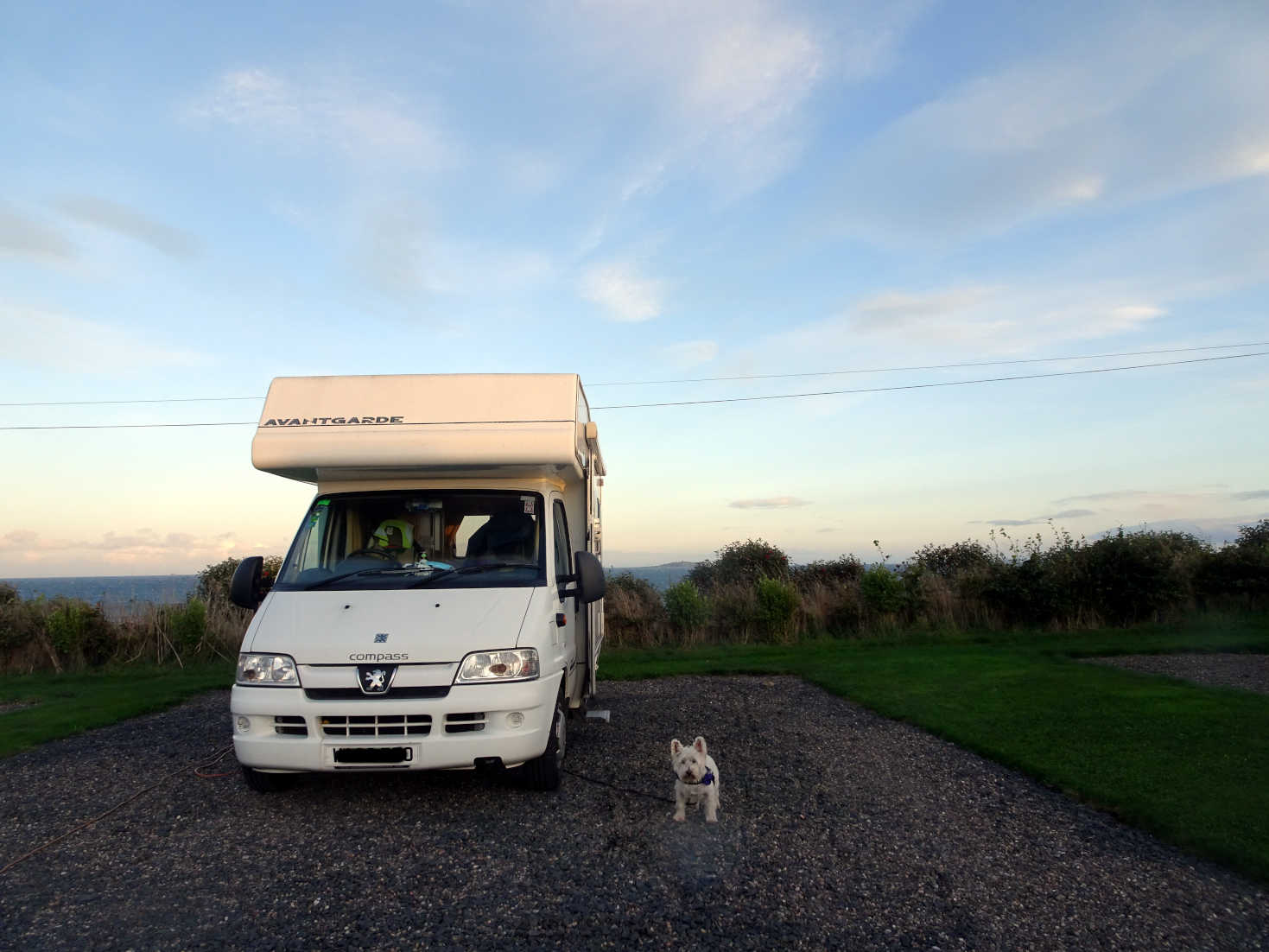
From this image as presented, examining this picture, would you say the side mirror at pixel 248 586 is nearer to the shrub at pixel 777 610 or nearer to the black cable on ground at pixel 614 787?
the black cable on ground at pixel 614 787

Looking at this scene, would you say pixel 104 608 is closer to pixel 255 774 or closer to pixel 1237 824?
pixel 255 774

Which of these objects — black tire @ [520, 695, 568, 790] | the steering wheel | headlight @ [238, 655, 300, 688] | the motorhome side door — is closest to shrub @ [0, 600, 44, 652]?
the steering wheel

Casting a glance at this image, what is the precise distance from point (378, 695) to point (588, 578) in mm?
1798

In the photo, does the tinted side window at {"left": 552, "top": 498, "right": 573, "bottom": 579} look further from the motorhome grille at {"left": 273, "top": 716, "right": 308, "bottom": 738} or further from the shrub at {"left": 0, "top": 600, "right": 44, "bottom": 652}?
the shrub at {"left": 0, "top": 600, "right": 44, "bottom": 652}

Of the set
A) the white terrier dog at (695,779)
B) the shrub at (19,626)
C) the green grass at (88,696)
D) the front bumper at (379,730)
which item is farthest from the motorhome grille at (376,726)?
the shrub at (19,626)

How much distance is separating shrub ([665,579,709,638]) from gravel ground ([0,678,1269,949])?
9.07m

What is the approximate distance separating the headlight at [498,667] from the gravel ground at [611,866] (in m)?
0.97

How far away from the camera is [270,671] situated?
5.64 meters

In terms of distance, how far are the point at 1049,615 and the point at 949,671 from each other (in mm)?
5788

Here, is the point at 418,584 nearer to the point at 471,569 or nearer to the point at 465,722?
the point at 471,569

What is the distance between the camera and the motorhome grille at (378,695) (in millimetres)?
5531

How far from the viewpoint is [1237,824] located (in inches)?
207

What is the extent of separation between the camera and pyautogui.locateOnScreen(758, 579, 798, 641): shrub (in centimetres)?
1641

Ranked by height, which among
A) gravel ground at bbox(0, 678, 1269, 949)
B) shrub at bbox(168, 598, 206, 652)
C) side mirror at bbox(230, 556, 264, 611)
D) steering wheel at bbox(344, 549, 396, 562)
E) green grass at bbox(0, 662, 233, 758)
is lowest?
gravel ground at bbox(0, 678, 1269, 949)
